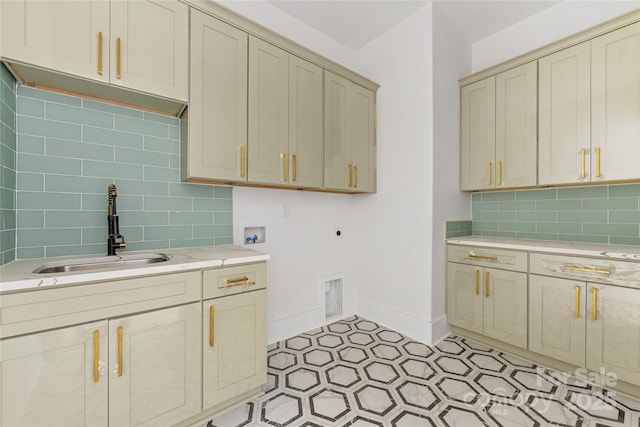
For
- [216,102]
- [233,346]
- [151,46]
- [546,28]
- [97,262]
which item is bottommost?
[233,346]

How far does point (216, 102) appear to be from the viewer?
70.9 inches

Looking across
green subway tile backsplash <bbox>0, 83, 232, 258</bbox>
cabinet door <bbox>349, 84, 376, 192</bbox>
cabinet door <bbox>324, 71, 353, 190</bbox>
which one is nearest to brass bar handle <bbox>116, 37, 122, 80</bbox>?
green subway tile backsplash <bbox>0, 83, 232, 258</bbox>

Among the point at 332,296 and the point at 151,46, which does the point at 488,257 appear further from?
the point at 151,46

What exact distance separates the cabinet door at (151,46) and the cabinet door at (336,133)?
1.15 m

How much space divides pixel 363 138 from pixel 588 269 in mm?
1956

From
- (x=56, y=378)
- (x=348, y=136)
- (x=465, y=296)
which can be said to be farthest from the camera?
(x=348, y=136)

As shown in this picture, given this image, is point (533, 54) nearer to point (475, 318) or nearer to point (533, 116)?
point (533, 116)

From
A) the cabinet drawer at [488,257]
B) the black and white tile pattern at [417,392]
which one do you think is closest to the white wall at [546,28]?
the cabinet drawer at [488,257]

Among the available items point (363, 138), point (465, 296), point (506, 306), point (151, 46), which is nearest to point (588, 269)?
point (506, 306)

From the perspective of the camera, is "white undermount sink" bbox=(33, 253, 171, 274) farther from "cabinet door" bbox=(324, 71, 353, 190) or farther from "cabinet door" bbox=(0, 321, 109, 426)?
"cabinet door" bbox=(324, 71, 353, 190)

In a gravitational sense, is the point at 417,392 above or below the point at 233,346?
below

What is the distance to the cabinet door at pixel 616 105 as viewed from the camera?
6.13 feet

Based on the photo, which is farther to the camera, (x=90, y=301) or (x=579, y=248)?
(x=579, y=248)

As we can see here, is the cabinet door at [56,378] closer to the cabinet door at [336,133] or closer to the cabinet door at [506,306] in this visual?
the cabinet door at [336,133]
